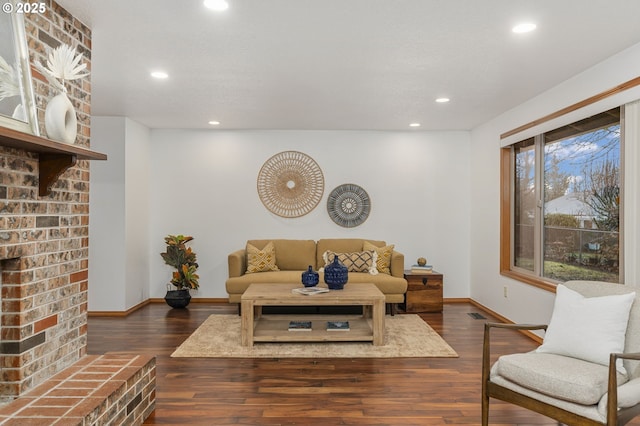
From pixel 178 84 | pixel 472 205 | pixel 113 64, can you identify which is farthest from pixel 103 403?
pixel 472 205

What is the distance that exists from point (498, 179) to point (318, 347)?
303 cm

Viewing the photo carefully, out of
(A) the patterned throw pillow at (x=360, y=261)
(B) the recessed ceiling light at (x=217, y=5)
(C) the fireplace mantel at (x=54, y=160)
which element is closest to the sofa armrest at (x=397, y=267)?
(A) the patterned throw pillow at (x=360, y=261)

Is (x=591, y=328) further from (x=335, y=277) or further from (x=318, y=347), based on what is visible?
(x=335, y=277)

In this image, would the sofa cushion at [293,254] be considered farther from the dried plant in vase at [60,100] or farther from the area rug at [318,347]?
the dried plant in vase at [60,100]

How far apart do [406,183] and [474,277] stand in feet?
5.30

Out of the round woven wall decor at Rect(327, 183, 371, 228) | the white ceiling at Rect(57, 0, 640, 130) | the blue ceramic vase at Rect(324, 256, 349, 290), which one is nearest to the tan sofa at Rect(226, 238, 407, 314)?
the round woven wall decor at Rect(327, 183, 371, 228)

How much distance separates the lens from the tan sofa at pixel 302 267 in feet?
17.9

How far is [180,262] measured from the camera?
19.6ft

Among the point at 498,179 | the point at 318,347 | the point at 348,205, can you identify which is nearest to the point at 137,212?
the point at 348,205

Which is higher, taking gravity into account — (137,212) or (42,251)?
(137,212)

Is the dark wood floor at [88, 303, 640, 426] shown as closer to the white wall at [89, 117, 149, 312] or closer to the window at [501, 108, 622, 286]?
the window at [501, 108, 622, 286]

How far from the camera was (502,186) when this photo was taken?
546 centimetres

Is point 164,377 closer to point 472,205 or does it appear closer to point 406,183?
point 406,183

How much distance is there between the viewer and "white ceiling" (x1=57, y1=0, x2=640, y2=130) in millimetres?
2627
